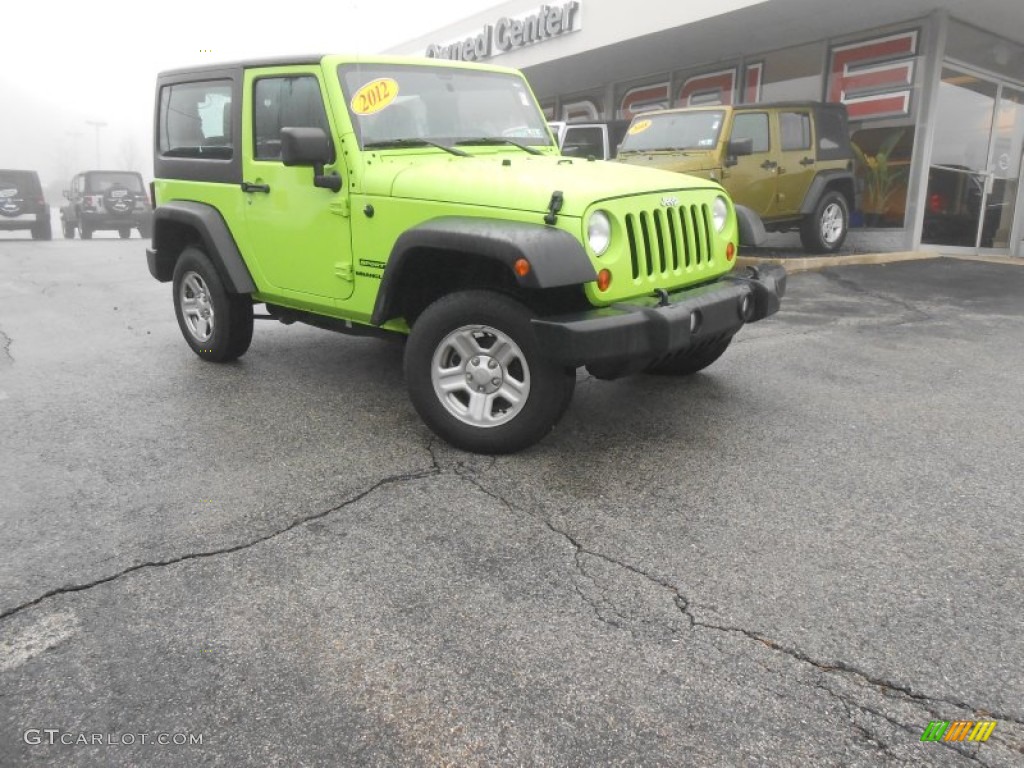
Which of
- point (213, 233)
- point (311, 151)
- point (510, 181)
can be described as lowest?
point (213, 233)

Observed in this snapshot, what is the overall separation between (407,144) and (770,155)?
288 inches

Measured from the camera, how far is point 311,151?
391 centimetres

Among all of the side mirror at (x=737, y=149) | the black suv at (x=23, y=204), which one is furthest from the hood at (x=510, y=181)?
the black suv at (x=23, y=204)

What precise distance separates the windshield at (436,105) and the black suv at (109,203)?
19062mm

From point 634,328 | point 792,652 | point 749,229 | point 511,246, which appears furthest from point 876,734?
point 749,229

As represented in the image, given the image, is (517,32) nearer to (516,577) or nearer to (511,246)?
(511,246)

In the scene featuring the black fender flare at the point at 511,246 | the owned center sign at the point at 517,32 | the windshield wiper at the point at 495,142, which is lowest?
the black fender flare at the point at 511,246

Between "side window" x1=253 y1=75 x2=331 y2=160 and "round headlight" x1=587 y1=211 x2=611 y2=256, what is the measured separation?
5.43 feet

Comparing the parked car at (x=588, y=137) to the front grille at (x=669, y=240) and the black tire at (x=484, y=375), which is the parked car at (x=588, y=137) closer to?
the front grille at (x=669, y=240)

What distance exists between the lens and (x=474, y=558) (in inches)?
109

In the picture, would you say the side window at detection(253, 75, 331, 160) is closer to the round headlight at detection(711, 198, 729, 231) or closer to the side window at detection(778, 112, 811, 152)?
the round headlight at detection(711, 198, 729, 231)

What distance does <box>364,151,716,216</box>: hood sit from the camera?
3.46m

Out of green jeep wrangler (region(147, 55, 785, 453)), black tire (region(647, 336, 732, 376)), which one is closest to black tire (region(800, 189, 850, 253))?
black tire (region(647, 336, 732, 376))

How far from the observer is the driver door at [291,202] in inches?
166
